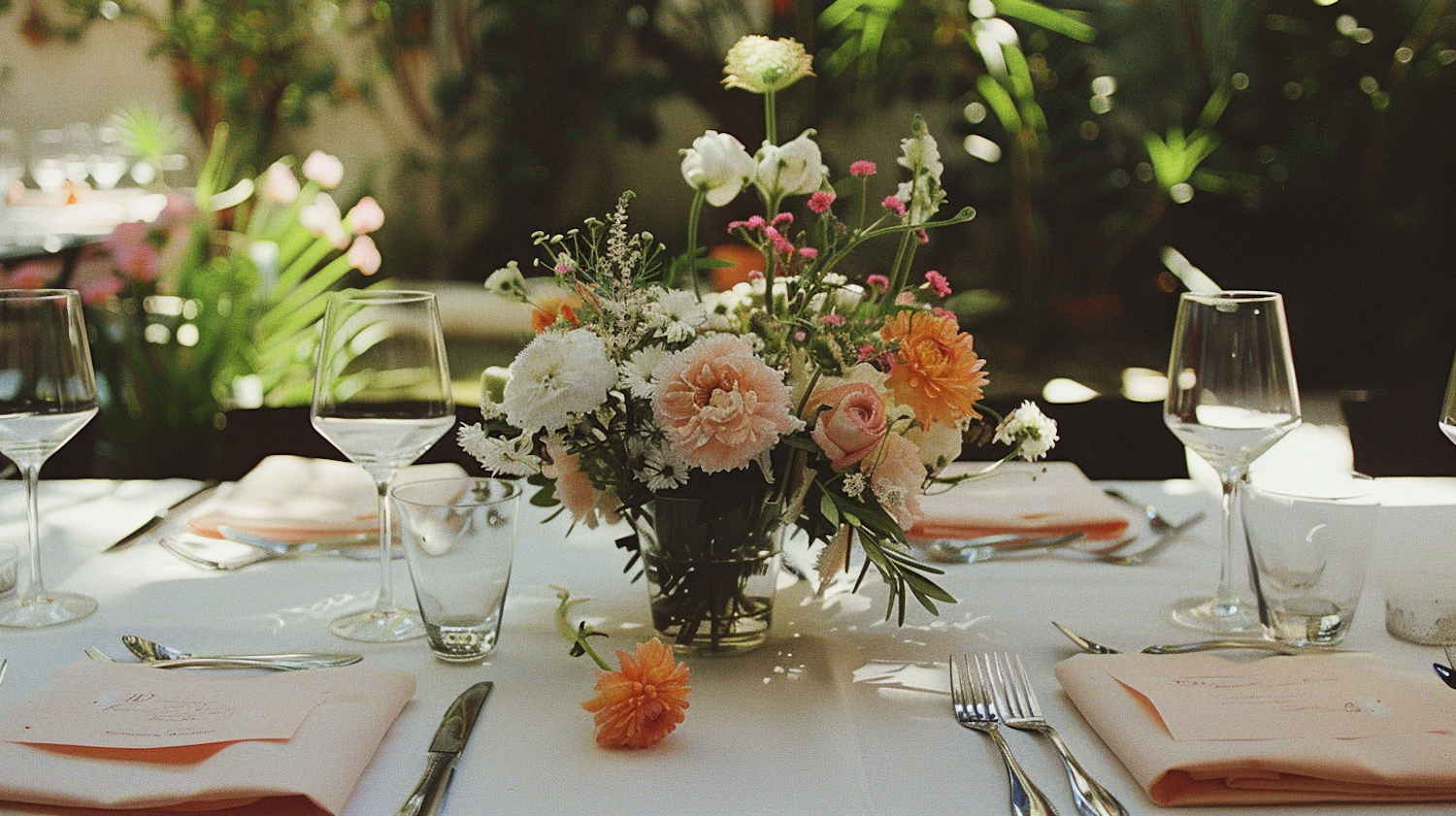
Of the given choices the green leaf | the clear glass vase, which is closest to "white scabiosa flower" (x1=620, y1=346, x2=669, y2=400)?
the clear glass vase

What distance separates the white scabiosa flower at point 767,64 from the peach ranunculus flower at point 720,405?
235 mm

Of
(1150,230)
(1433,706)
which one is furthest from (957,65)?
(1433,706)

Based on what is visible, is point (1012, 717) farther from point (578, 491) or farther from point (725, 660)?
point (578, 491)

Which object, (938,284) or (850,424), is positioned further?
(938,284)

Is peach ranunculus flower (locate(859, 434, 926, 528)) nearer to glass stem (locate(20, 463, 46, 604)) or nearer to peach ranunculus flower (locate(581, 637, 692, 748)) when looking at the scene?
peach ranunculus flower (locate(581, 637, 692, 748))

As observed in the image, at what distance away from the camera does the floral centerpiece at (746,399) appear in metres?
0.92

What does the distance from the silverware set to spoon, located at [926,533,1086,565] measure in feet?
0.90

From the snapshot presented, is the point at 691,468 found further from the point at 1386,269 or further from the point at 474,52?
the point at 1386,269

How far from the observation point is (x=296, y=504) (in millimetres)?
1394

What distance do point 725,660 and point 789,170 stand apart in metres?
0.38

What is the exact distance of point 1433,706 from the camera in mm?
838

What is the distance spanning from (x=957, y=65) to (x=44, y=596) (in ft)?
10.7

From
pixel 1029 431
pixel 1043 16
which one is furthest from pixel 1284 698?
pixel 1043 16

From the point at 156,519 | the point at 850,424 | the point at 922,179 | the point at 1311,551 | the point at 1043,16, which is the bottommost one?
the point at 156,519
